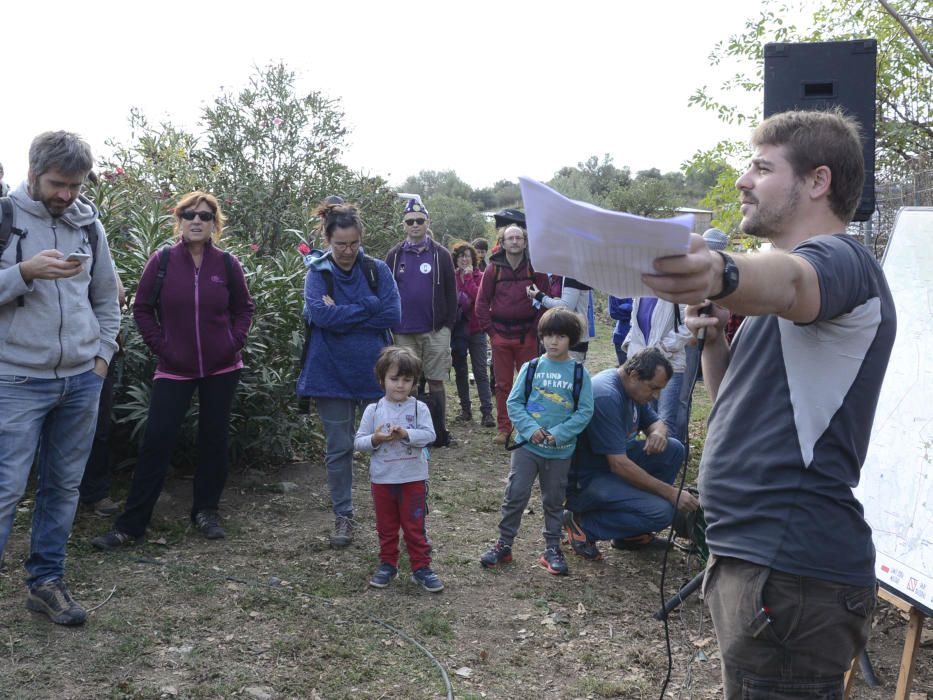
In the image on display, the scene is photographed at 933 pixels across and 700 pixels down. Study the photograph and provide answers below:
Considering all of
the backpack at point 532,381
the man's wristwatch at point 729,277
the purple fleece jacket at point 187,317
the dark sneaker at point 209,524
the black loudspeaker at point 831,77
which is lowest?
the dark sneaker at point 209,524

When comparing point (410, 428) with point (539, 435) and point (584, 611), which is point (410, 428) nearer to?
point (539, 435)

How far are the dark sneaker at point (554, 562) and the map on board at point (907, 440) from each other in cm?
182

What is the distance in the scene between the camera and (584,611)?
4582 mm

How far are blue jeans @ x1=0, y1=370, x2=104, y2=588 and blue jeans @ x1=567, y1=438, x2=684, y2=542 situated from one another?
2737mm

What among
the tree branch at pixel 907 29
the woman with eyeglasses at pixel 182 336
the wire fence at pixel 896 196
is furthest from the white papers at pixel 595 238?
the wire fence at pixel 896 196

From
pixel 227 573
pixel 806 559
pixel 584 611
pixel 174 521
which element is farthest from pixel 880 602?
pixel 174 521

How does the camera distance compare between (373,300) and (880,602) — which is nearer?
(880,602)

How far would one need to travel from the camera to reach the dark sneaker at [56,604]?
395 centimetres

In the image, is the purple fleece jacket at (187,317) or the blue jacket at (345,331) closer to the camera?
the purple fleece jacket at (187,317)

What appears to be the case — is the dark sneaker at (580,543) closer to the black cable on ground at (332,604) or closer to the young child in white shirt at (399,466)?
the young child in white shirt at (399,466)

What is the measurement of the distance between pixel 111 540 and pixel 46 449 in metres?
1.20

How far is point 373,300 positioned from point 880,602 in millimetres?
3239

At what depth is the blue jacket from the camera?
5.17m

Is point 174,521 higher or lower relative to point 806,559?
lower
